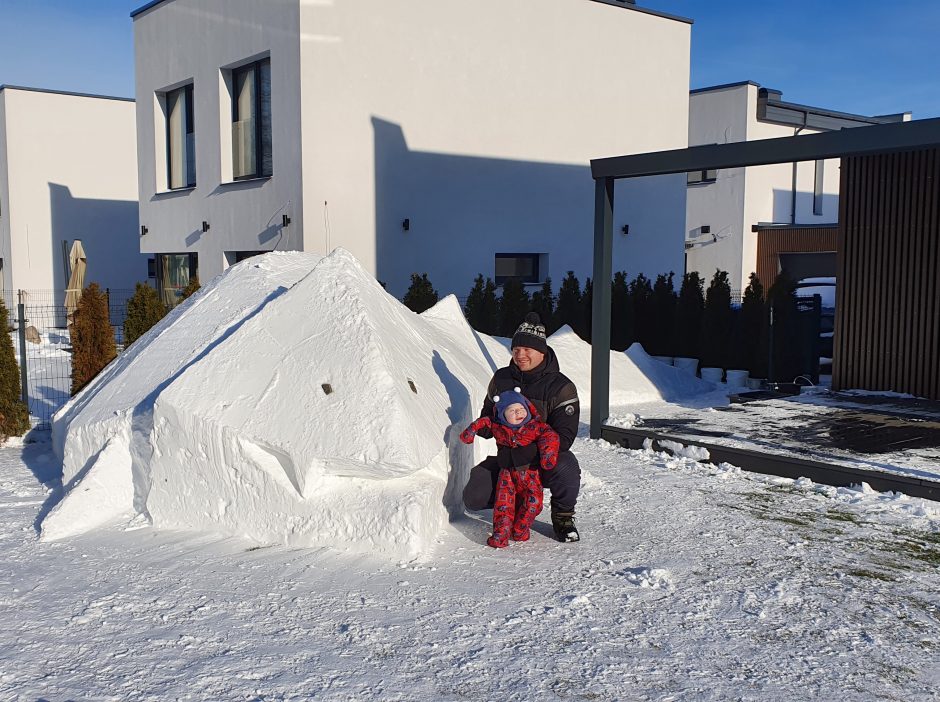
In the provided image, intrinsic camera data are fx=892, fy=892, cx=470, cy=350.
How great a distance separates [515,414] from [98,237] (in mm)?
20712

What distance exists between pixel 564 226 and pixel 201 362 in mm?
10999

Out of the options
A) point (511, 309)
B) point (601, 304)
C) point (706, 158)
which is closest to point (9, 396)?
point (601, 304)

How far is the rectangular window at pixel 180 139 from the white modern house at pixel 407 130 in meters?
0.04

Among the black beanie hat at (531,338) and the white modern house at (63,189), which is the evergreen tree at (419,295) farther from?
the white modern house at (63,189)

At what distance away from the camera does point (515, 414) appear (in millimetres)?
4949

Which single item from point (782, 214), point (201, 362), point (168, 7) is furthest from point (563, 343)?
point (782, 214)

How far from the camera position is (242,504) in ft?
17.0

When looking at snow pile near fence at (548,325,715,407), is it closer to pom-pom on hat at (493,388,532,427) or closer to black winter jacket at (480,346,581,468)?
black winter jacket at (480,346,581,468)

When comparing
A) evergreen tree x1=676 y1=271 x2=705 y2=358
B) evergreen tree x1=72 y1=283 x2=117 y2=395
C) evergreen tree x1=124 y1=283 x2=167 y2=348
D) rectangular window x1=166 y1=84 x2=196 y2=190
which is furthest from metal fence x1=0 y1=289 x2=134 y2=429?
evergreen tree x1=676 y1=271 x2=705 y2=358

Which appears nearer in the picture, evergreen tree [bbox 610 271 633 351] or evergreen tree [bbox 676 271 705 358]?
evergreen tree [bbox 676 271 705 358]

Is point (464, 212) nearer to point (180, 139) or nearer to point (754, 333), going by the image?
point (754, 333)

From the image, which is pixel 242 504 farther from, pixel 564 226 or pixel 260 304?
pixel 564 226

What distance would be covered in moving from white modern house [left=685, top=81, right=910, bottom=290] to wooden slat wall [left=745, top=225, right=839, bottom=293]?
28 mm

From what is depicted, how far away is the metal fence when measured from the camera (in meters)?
9.52
